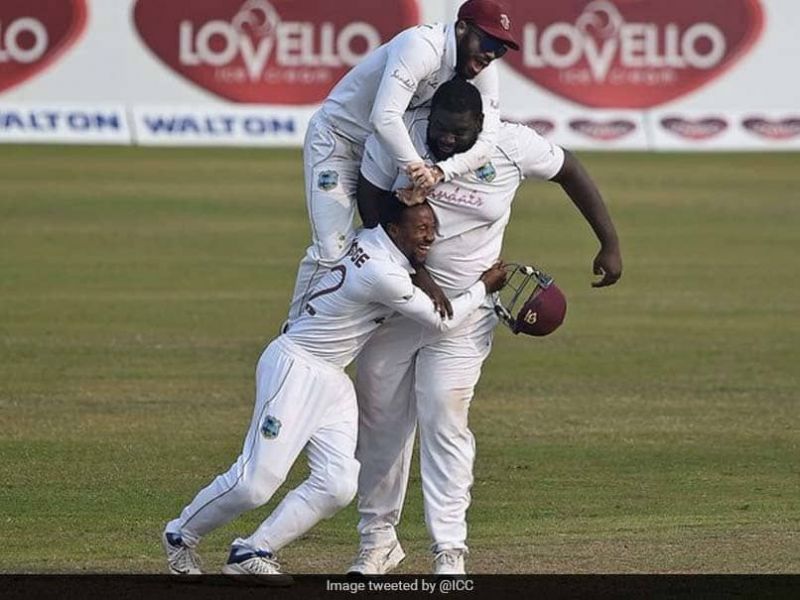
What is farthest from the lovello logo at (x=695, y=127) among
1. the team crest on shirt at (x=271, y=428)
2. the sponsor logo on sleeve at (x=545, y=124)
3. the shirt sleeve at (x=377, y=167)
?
the team crest on shirt at (x=271, y=428)

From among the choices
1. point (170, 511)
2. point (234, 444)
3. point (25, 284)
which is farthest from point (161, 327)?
point (170, 511)

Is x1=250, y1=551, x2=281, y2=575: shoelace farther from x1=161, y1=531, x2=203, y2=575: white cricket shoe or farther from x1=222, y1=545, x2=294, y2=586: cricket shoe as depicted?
x1=161, y1=531, x2=203, y2=575: white cricket shoe

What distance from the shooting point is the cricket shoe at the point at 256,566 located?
29.4ft

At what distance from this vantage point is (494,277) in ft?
31.5

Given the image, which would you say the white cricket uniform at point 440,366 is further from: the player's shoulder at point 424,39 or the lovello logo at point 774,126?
the lovello logo at point 774,126

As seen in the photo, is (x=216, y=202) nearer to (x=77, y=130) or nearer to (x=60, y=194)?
(x=60, y=194)

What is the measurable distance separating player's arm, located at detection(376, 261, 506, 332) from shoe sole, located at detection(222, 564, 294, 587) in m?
1.28

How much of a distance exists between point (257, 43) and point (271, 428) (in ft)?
96.0

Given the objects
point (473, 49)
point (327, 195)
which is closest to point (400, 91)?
point (473, 49)

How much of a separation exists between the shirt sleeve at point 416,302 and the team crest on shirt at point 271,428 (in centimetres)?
71

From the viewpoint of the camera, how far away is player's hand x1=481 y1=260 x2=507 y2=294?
9.56 metres

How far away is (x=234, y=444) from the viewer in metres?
13.9

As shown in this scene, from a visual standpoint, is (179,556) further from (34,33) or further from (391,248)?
(34,33)

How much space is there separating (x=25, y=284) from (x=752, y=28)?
66.0 ft
